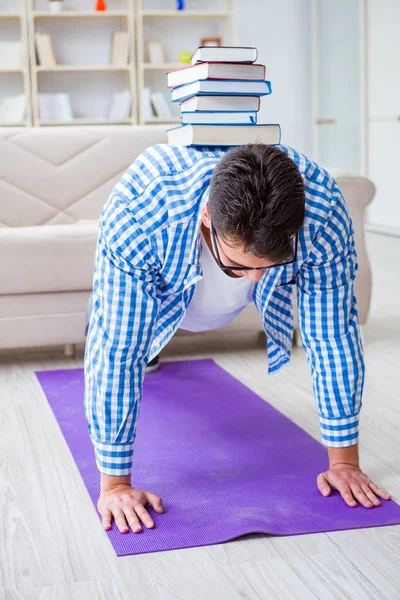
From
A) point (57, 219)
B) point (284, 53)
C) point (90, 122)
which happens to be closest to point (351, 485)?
point (57, 219)

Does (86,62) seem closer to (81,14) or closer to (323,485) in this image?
(81,14)

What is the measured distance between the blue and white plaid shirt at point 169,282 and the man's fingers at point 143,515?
6 cm

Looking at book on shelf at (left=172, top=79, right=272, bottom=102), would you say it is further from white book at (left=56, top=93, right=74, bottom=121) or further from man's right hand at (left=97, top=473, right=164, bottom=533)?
white book at (left=56, top=93, right=74, bottom=121)

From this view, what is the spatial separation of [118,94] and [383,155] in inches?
78.3

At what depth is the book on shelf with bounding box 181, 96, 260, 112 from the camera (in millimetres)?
1675

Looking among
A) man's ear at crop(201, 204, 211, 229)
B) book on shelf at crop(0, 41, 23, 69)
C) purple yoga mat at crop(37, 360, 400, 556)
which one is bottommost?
purple yoga mat at crop(37, 360, 400, 556)

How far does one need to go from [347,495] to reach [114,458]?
44cm

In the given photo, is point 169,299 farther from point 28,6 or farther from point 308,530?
point 28,6

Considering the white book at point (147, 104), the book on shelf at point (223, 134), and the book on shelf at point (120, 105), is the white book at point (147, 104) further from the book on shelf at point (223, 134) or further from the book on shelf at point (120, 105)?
the book on shelf at point (223, 134)

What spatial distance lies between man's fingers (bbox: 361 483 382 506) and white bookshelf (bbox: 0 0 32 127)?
4.95m

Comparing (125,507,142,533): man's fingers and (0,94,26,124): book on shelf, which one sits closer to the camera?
(125,507,142,533): man's fingers

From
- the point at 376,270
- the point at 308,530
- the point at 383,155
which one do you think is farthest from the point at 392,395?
the point at 383,155

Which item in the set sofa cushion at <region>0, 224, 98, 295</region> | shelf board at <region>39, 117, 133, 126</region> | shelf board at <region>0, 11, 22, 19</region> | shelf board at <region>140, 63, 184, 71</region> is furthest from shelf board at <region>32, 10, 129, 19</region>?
sofa cushion at <region>0, 224, 98, 295</region>

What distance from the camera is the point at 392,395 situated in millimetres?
2287
